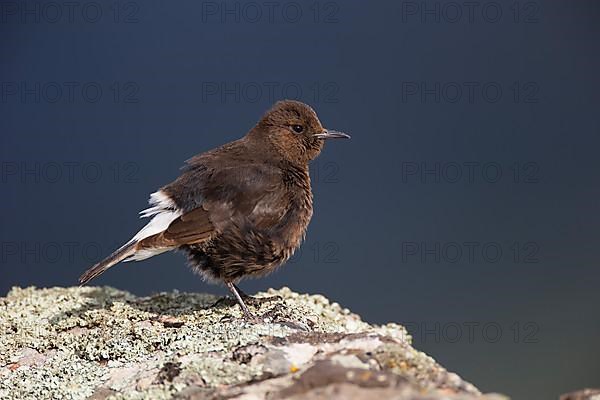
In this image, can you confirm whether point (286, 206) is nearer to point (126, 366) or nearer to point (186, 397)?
point (126, 366)

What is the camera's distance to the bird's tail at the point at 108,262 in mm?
4391

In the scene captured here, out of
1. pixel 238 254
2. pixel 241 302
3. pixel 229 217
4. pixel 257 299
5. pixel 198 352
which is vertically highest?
pixel 229 217

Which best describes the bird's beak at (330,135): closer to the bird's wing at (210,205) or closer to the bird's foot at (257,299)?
the bird's wing at (210,205)

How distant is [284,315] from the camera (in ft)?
13.8

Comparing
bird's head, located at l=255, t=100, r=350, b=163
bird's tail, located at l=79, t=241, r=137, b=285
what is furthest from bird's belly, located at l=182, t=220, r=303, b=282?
bird's head, located at l=255, t=100, r=350, b=163

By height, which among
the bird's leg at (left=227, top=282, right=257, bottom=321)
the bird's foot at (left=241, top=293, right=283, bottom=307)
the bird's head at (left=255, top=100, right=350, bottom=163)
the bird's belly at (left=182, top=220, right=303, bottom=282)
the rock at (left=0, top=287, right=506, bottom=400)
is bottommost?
the rock at (left=0, top=287, right=506, bottom=400)

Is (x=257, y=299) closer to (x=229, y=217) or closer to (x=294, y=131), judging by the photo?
(x=229, y=217)

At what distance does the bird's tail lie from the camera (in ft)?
14.4

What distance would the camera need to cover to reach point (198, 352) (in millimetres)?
3342

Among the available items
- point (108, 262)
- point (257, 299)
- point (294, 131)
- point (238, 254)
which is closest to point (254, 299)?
point (257, 299)

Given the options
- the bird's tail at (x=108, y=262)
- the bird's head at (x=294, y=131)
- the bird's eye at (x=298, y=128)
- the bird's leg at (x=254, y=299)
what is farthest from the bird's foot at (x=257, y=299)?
the bird's eye at (x=298, y=128)

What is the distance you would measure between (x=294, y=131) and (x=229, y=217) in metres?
1.03

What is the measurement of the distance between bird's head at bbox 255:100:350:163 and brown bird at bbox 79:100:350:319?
0.16m

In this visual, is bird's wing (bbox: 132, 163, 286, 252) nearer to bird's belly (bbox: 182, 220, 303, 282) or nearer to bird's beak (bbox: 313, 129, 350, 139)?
bird's belly (bbox: 182, 220, 303, 282)
